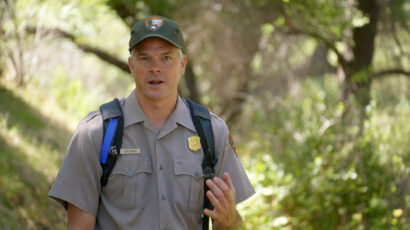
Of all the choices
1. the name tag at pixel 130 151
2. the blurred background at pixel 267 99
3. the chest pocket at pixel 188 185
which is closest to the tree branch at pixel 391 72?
the blurred background at pixel 267 99

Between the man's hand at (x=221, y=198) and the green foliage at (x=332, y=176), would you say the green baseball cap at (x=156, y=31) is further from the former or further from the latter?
the green foliage at (x=332, y=176)

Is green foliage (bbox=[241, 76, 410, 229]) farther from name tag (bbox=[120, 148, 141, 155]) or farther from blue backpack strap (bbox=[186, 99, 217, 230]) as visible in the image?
name tag (bbox=[120, 148, 141, 155])

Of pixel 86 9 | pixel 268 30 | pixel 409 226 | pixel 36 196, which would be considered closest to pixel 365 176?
pixel 409 226

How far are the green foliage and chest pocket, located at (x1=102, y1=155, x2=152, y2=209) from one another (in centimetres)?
376

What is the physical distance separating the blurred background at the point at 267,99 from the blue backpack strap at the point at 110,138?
9.63ft

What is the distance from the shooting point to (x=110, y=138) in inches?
111

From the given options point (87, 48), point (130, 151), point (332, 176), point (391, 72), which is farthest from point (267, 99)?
point (130, 151)

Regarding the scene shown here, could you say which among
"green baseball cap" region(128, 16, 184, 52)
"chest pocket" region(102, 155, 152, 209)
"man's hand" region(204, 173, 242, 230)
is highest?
"green baseball cap" region(128, 16, 184, 52)

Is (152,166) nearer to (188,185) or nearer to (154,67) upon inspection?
(188,185)

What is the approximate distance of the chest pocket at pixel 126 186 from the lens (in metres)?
2.81

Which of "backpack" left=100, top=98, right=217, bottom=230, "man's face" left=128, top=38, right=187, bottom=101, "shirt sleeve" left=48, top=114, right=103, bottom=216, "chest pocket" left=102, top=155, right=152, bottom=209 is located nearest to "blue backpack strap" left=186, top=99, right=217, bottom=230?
"backpack" left=100, top=98, right=217, bottom=230

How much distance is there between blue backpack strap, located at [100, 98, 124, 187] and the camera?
2.79 meters

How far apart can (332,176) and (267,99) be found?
3362mm

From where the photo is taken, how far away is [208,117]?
312 cm
